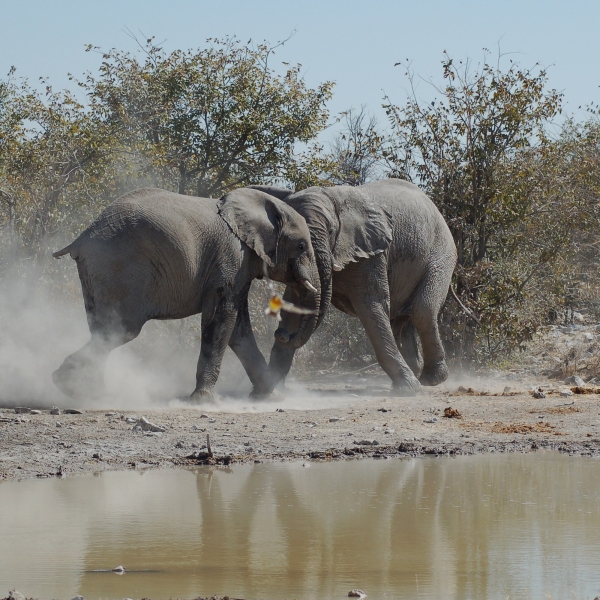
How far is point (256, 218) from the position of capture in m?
13.0

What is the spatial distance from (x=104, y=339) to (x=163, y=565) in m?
6.24

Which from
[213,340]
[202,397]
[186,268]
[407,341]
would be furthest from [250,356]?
[407,341]

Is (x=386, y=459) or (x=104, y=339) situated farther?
(x=104, y=339)

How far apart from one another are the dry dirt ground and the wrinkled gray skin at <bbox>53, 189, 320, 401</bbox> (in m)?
0.50

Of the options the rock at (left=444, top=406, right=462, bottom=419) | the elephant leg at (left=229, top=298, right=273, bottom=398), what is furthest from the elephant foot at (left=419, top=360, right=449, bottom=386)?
the rock at (left=444, top=406, right=462, bottom=419)

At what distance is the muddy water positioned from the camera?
5.53 m

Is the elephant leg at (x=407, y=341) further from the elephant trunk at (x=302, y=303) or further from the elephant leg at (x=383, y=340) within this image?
the elephant trunk at (x=302, y=303)

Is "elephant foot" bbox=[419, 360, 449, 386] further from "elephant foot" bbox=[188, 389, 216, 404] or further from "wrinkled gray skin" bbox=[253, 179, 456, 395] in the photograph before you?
"elephant foot" bbox=[188, 389, 216, 404]

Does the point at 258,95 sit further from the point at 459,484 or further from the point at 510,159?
the point at 459,484

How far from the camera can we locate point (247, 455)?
9.45m

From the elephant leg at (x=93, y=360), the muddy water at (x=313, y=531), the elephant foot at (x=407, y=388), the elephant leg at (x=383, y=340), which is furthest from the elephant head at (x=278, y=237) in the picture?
the muddy water at (x=313, y=531)

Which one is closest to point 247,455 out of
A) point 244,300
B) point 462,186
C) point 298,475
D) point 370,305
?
Result: point 298,475

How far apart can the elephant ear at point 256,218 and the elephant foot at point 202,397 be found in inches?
65.1

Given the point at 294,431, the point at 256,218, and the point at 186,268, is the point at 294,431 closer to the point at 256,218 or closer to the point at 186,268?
the point at 186,268
